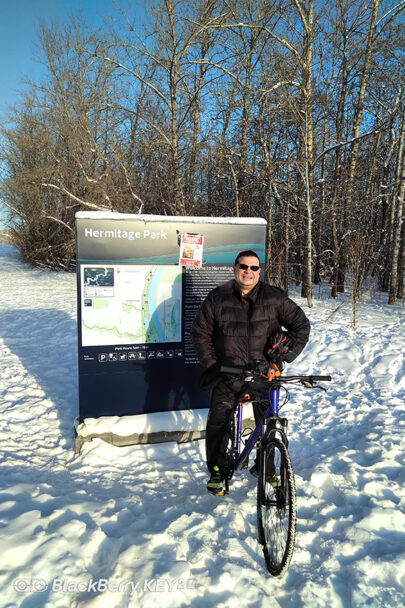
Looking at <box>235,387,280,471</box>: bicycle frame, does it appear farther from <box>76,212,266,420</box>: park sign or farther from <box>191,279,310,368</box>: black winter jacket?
<box>76,212,266,420</box>: park sign

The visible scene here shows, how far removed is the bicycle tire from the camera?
7.08ft

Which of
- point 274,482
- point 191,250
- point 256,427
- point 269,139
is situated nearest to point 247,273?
point 256,427

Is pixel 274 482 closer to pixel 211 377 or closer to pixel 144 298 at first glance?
pixel 211 377

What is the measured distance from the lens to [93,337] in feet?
12.7

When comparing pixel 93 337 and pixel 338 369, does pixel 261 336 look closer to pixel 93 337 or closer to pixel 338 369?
pixel 93 337

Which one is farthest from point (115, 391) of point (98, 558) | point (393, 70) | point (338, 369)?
point (393, 70)

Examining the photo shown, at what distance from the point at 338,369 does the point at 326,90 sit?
1263 cm

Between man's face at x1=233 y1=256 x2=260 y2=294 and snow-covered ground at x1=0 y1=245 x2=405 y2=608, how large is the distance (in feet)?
5.83

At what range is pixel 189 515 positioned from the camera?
279 centimetres

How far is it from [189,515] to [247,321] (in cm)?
155

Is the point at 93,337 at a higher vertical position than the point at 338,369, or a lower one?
higher

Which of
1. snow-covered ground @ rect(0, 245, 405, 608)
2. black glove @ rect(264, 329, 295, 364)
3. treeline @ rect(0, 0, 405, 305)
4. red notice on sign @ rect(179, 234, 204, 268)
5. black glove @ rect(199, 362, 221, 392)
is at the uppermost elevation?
treeline @ rect(0, 0, 405, 305)

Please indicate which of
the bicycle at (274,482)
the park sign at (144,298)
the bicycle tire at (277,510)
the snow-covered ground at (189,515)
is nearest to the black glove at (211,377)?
the bicycle at (274,482)

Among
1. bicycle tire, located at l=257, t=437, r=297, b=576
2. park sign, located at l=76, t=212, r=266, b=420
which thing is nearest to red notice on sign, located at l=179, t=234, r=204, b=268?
park sign, located at l=76, t=212, r=266, b=420
